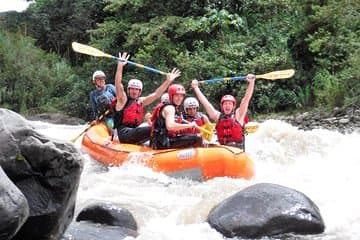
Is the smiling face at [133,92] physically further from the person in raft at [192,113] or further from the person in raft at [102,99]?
the person in raft at [102,99]

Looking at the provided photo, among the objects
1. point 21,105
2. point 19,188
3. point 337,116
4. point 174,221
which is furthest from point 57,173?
point 21,105

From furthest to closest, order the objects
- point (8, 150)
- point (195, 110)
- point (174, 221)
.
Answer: point (195, 110) → point (174, 221) → point (8, 150)

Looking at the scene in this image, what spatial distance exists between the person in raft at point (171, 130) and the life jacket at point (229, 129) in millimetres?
321

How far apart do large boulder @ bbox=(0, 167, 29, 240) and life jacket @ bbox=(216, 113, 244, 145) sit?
405cm

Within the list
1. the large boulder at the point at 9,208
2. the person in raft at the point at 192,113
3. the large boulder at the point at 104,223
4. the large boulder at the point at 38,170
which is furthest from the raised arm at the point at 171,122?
the large boulder at the point at 9,208

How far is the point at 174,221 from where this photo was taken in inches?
186

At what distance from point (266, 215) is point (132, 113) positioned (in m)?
3.42

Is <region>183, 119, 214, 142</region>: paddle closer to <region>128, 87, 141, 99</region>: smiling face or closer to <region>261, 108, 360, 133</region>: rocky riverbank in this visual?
<region>128, 87, 141, 99</region>: smiling face

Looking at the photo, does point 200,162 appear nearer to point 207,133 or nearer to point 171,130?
point 171,130

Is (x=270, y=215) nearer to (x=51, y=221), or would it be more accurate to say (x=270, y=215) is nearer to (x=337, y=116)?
(x=51, y=221)

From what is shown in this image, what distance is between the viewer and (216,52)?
12781 millimetres

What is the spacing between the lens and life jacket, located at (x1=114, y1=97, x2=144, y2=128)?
7.41m

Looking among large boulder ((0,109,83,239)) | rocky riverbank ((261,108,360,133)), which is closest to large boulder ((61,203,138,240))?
large boulder ((0,109,83,239))

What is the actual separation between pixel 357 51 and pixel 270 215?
23.6ft
